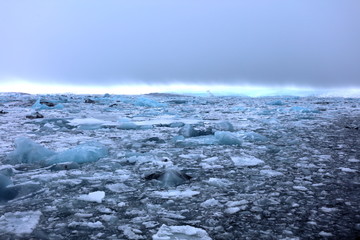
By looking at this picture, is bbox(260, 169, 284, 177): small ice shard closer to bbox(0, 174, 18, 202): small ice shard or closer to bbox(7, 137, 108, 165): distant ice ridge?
bbox(7, 137, 108, 165): distant ice ridge

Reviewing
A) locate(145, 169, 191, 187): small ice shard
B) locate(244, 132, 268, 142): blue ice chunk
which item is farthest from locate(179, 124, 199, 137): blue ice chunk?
locate(145, 169, 191, 187): small ice shard

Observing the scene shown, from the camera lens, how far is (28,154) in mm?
2611

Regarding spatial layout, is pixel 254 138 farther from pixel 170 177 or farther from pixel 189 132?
pixel 170 177

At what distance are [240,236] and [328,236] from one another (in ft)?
1.32

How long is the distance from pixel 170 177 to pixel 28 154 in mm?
1539

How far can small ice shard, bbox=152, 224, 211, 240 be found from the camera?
123cm

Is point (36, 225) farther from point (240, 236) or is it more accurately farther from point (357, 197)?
point (357, 197)

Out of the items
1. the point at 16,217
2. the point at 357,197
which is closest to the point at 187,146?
the point at 357,197

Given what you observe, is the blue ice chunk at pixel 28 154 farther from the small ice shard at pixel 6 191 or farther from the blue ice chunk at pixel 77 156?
the small ice shard at pixel 6 191

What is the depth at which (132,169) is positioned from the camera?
2389mm

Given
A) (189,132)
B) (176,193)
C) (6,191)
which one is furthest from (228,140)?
(6,191)

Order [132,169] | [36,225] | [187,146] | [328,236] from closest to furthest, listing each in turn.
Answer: [328,236] → [36,225] → [132,169] → [187,146]

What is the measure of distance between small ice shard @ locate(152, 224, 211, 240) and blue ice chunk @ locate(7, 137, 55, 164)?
1774 millimetres

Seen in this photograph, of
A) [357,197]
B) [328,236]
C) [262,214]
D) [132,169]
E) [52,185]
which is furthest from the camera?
[132,169]
